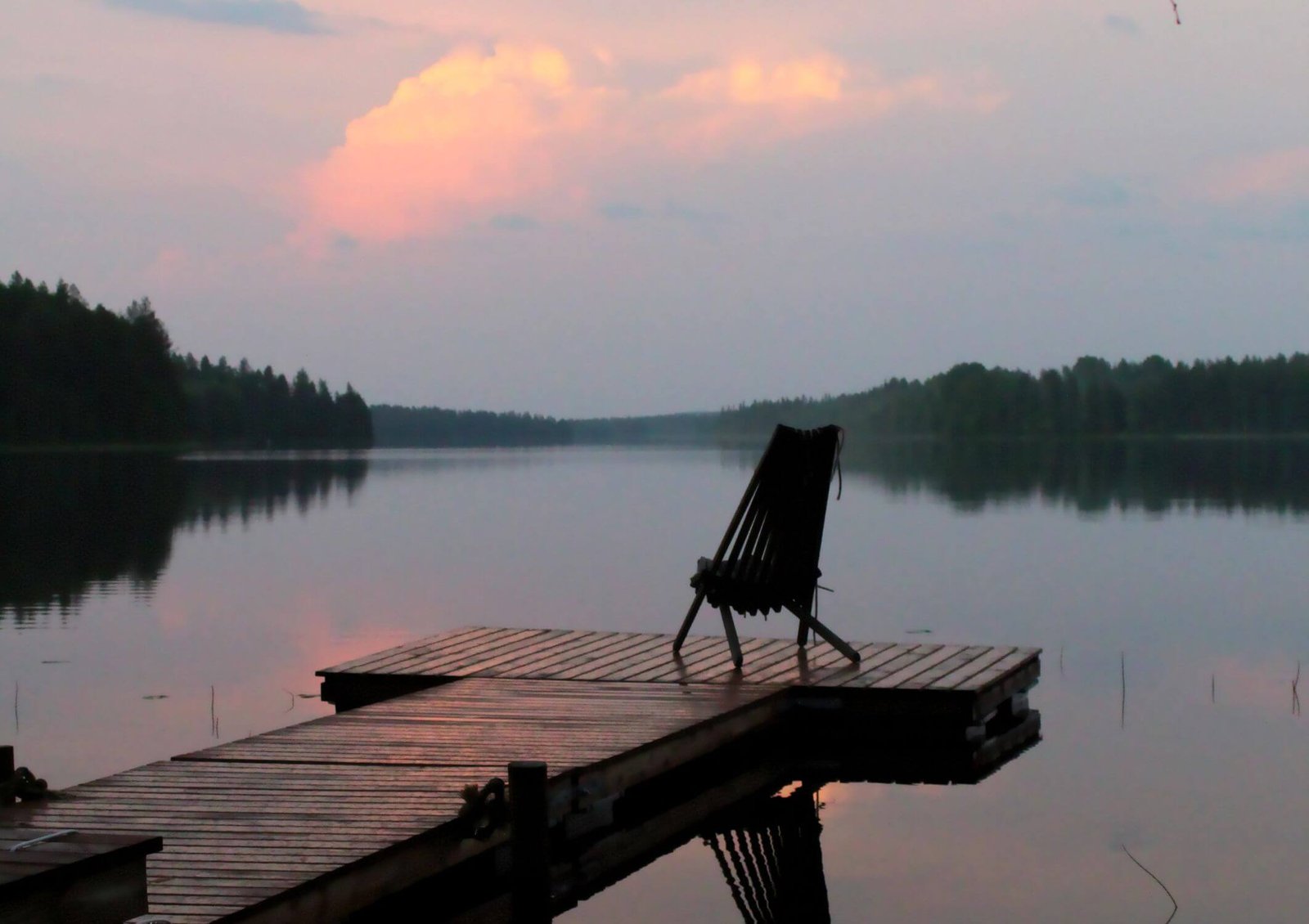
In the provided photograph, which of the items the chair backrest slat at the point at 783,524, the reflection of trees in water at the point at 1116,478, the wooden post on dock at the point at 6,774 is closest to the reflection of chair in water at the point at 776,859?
the chair backrest slat at the point at 783,524

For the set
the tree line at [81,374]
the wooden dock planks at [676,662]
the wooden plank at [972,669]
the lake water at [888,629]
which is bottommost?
the lake water at [888,629]

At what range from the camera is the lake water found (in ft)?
24.5

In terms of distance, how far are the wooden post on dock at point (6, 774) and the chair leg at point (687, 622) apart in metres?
5.10

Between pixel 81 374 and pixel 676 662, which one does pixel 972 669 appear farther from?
pixel 81 374

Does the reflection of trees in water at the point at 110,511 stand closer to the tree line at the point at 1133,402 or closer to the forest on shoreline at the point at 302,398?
the forest on shoreline at the point at 302,398

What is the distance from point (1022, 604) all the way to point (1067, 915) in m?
12.6

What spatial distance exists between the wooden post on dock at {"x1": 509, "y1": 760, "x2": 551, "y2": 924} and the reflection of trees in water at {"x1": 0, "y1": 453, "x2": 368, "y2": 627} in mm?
12514

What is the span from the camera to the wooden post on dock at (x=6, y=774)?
18.2 feet

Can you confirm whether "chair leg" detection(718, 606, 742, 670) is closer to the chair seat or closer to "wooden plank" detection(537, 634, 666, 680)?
the chair seat

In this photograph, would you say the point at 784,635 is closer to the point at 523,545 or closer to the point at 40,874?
the point at 40,874

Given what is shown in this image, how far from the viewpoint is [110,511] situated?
3819 centimetres

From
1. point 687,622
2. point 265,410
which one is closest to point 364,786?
point 687,622

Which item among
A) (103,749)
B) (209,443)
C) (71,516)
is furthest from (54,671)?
(209,443)

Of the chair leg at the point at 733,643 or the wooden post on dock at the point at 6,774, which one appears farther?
the chair leg at the point at 733,643
